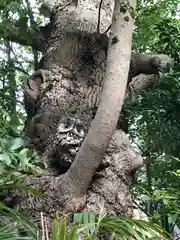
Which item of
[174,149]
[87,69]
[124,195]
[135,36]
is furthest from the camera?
[135,36]

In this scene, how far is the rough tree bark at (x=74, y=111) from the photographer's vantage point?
5.96 ft

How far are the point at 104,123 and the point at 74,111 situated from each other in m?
0.43

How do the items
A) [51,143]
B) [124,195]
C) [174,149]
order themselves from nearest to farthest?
[124,195], [51,143], [174,149]

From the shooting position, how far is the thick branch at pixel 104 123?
5.65ft

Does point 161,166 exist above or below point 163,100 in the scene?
below

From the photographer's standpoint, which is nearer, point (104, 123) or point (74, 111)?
point (104, 123)

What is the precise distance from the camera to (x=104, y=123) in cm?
175

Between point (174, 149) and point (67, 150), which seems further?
point (174, 149)

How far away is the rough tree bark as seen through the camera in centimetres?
182

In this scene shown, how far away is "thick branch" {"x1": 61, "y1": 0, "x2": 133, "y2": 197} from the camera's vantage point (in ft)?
5.65

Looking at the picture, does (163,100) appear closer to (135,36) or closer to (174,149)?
(174,149)

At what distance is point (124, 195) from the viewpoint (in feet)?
6.23

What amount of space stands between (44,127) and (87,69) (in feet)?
1.49

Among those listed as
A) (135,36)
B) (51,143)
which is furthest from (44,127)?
(135,36)
